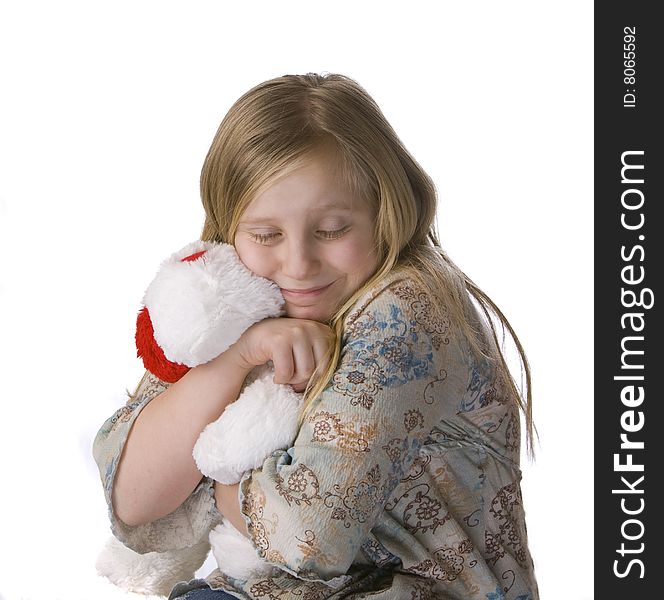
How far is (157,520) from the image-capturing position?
60.4 inches

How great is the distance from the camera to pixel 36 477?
262 centimetres

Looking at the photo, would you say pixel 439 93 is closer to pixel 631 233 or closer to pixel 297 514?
pixel 631 233

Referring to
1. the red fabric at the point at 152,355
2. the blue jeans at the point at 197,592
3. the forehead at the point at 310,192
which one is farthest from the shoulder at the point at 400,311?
the blue jeans at the point at 197,592

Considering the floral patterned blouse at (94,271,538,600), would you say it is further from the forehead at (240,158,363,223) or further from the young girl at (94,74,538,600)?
the forehead at (240,158,363,223)

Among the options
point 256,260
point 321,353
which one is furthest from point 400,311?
point 256,260

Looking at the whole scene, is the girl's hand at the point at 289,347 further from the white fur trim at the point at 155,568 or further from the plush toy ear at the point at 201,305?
the white fur trim at the point at 155,568

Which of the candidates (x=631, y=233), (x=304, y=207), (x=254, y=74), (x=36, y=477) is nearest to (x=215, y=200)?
(x=304, y=207)

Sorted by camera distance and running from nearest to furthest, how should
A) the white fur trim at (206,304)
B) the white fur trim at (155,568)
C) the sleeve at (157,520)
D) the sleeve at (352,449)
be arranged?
the sleeve at (352,449), the white fur trim at (206,304), the sleeve at (157,520), the white fur trim at (155,568)

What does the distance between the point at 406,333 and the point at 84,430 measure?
1.52 metres

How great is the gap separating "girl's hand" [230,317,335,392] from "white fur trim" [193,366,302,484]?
0.08 feet

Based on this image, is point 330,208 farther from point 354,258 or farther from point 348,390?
point 348,390

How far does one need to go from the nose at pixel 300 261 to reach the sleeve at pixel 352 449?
10 cm

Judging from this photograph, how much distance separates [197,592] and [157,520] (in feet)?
0.42

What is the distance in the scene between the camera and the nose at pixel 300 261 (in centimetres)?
138
